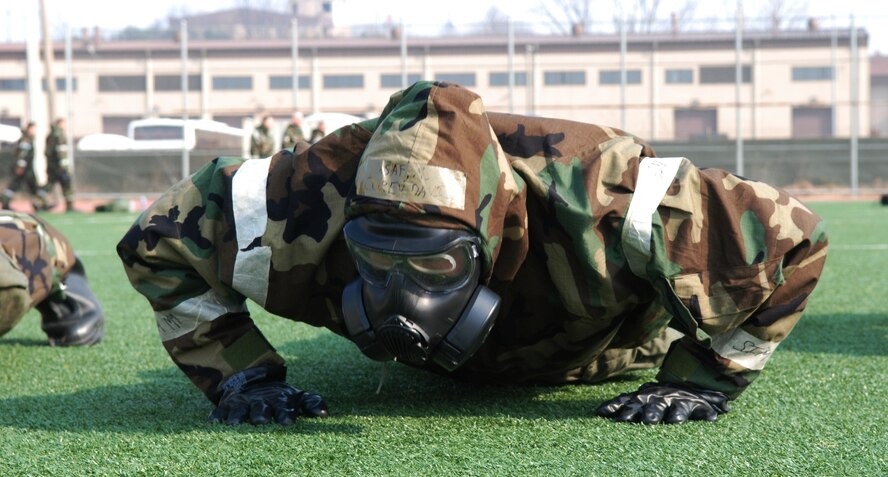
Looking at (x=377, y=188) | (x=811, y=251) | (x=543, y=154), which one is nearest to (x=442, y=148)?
(x=377, y=188)

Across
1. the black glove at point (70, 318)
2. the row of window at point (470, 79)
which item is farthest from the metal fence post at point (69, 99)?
the black glove at point (70, 318)

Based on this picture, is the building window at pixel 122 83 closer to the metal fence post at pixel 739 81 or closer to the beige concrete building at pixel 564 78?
the beige concrete building at pixel 564 78

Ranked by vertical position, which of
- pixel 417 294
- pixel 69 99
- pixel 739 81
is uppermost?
pixel 739 81

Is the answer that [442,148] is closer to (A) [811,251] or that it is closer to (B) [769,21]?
(A) [811,251]

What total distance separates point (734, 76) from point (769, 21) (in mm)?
1327

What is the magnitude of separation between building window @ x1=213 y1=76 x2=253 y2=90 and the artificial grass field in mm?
19812

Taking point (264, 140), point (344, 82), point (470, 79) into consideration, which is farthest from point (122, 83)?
point (470, 79)

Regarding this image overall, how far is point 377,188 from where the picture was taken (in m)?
1.99

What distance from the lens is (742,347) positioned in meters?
2.46

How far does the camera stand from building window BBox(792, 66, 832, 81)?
20.4 metres

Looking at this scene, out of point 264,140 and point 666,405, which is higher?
point 264,140

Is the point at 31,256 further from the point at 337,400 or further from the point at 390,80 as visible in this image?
the point at 390,80

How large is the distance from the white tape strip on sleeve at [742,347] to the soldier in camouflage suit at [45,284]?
2165 millimetres

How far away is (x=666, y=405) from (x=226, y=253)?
3.60ft
